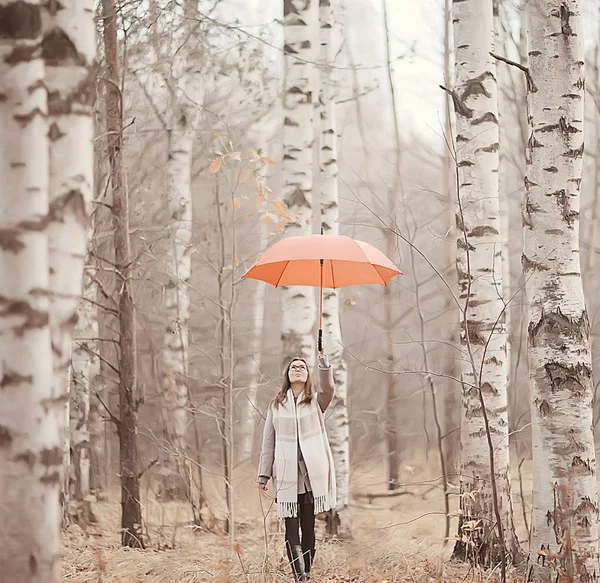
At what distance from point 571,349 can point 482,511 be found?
2171 mm

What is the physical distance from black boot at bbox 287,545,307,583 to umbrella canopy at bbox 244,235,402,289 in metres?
1.76

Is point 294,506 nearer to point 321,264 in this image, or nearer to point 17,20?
point 321,264

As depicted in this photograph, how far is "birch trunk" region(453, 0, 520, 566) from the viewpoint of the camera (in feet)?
18.5

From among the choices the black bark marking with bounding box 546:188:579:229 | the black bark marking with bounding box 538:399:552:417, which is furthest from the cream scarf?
the black bark marking with bounding box 546:188:579:229

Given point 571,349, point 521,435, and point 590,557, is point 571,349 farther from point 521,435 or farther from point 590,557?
point 521,435

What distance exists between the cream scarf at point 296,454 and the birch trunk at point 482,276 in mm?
1236

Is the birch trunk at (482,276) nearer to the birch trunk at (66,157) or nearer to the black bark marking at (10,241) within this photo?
the birch trunk at (66,157)

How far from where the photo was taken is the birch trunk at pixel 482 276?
5633 mm

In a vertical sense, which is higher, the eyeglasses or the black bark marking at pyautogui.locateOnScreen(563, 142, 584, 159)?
the black bark marking at pyautogui.locateOnScreen(563, 142, 584, 159)

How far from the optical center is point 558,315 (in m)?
4.07

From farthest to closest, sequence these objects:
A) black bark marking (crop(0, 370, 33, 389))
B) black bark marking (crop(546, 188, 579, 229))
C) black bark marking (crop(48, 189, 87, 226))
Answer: black bark marking (crop(546, 188, 579, 229))
black bark marking (crop(48, 189, 87, 226))
black bark marking (crop(0, 370, 33, 389))

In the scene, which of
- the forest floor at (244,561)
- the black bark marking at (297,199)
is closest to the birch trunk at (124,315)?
the forest floor at (244,561)

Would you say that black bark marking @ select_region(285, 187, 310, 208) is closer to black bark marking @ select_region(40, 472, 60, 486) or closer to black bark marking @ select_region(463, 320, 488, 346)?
black bark marking @ select_region(463, 320, 488, 346)

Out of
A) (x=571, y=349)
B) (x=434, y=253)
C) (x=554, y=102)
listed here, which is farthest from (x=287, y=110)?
(x=434, y=253)
